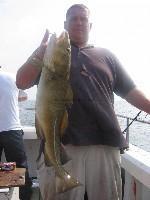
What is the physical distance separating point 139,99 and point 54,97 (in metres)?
1.21

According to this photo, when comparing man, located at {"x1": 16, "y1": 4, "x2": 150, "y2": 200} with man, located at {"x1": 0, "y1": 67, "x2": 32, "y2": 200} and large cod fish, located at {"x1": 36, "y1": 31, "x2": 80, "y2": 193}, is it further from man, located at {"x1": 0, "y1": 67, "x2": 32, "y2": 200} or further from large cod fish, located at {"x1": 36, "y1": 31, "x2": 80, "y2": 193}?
man, located at {"x1": 0, "y1": 67, "x2": 32, "y2": 200}

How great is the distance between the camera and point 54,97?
275 centimetres

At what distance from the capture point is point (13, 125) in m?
6.43

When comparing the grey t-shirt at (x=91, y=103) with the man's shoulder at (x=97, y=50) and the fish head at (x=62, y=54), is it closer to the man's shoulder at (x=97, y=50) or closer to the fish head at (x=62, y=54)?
the man's shoulder at (x=97, y=50)

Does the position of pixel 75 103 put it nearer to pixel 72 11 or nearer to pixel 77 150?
pixel 77 150

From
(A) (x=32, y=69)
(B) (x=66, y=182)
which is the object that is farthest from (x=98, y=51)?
(B) (x=66, y=182)

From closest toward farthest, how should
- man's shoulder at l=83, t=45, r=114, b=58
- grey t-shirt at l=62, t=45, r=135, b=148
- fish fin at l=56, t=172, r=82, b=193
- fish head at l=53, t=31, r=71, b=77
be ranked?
1. fish head at l=53, t=31, r=71, b=77
2. fish fin at l=56, t=172, r=82, b=193
3. grey t-shirt at l=62, t=45, r=135, b=148
4. man's shoulder at l=83, t=45, r=114, b=58

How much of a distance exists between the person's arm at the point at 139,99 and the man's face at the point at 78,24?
66 centimetres

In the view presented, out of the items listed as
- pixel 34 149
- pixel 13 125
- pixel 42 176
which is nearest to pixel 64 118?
pixel 42 176

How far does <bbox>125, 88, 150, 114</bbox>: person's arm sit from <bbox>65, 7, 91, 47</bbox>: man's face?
66 centimetres

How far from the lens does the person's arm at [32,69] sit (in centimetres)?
277

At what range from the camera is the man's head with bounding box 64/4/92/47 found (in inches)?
133

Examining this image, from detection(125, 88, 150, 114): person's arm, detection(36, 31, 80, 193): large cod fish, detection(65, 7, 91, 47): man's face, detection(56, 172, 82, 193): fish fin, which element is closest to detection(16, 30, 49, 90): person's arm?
detection(36, 31, 80, 193): large cod fish

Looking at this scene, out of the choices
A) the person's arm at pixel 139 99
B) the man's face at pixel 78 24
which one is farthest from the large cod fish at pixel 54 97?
the person's arm at pixel 139 99
